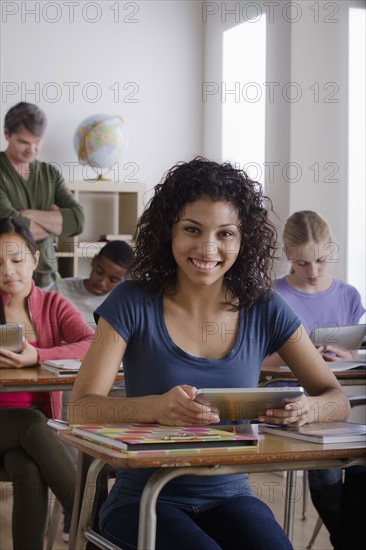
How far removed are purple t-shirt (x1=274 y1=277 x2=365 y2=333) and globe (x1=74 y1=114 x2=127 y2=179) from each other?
206 centimetres

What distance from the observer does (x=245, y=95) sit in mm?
5777

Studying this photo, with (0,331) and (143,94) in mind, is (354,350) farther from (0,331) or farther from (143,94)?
(143,94)

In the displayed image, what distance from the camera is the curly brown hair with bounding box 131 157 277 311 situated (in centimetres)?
200

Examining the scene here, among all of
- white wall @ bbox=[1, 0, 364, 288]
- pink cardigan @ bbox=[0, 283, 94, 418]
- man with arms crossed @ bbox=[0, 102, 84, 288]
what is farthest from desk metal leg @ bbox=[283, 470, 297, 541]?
white wall @ bbox=[1, 0, 364, 288]

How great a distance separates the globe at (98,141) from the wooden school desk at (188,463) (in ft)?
12.5

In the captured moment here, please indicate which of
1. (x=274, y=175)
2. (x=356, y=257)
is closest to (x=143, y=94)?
(x=274, y=175)

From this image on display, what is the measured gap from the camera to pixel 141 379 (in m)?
1.93

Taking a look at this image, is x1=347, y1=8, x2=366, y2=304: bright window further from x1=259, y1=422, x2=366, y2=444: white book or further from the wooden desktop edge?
the wooden desktop edge

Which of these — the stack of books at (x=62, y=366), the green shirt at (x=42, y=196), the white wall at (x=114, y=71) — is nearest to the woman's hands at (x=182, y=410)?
the stack of books at (x=62, y=366)

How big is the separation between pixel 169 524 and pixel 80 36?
15.4ft

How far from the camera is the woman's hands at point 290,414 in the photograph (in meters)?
1.81

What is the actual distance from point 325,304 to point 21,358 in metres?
1.35

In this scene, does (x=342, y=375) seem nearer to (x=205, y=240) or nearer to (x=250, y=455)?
(x=205, y=240)

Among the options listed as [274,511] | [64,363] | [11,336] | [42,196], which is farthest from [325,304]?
[42,196]
